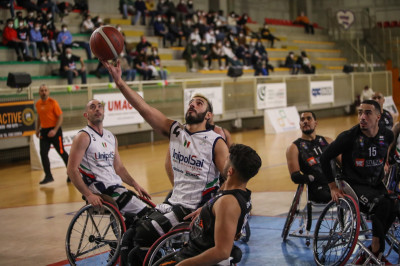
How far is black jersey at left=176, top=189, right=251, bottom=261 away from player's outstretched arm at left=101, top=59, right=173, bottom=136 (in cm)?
119

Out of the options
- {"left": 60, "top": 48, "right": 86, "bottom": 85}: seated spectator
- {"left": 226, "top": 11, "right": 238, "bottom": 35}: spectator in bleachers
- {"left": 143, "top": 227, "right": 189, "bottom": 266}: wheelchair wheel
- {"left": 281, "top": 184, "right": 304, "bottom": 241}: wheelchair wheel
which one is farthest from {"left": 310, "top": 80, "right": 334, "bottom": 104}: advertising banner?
{"left": 143, "top": 227, "right": 189, "bottom": 266}: wheelchair wheel

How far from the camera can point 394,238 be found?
543 centimetres

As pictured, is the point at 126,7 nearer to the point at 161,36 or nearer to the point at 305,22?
the point at 161,36

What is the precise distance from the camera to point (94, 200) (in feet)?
17.7

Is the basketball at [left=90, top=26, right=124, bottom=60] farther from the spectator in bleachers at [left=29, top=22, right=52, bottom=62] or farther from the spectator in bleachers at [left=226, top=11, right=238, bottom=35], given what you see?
the spectator in bleachers at [left=226, top=11, right=238, bottom=35]

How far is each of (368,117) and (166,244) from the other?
→ 2259 mm

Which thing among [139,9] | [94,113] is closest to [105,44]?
[94,113]

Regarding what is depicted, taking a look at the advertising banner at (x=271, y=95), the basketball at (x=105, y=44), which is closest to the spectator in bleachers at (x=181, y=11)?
the advertising banner at (x=271, y=95)

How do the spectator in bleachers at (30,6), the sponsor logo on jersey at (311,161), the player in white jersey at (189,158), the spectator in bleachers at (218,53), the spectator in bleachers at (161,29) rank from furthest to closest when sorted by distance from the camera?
the spectator in bleachers at (218,53) → the spectator in bleachers at (161,29) → the spectator in bleachers at (30,6) → the sponsor logo on jersey at (311,161) → the player in white jersey at (189,158)

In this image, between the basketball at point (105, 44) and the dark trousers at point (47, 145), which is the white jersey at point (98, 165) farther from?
the dark trousers at point (47, 145)

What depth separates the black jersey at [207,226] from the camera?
356 centimetres

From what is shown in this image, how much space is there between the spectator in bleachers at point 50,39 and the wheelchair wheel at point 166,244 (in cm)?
1496

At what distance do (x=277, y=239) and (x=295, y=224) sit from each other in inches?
30.4

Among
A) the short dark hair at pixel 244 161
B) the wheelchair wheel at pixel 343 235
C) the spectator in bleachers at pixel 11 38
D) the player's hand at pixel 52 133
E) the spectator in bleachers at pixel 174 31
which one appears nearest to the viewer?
the short dark hair at pixel 244 161
